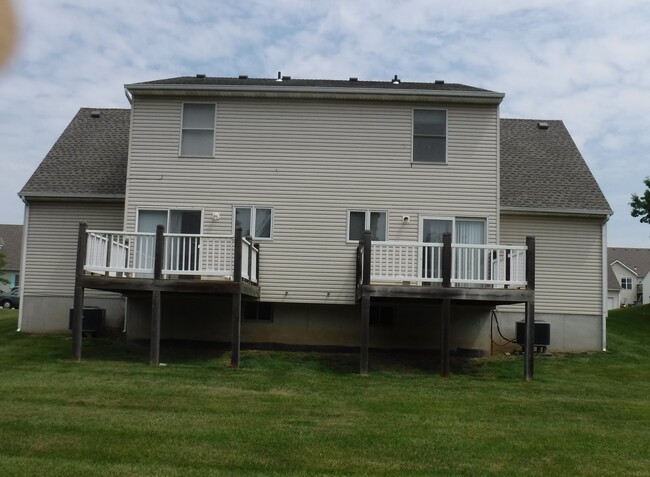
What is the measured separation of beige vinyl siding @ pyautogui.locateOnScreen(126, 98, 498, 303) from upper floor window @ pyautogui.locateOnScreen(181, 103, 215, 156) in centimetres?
18

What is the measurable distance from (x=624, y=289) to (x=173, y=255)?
200 ft

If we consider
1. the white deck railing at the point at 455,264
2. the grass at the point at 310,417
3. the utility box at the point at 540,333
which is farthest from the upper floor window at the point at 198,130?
the utility box at the point at 540,333

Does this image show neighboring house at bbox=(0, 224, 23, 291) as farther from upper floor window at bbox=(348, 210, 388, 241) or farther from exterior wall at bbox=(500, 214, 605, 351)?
exterior wall at bbox=(500, 214, 605, 351)

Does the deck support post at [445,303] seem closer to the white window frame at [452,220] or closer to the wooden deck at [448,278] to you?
the wooden deck at [448,278]

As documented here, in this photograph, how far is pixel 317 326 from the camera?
17344mm

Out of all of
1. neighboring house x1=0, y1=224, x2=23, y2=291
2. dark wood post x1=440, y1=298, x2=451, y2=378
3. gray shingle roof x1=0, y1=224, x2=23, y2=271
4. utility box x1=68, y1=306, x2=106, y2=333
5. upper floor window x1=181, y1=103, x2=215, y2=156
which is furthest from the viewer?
gray shingle roof x1=0, y1=224, x2=23, y2=271

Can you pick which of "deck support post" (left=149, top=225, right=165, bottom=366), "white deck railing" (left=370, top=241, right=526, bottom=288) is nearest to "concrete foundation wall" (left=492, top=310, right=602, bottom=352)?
"white deck railing" (left=370, top=241, right=526, bottom=288)

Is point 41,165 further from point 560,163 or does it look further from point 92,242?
point 560,163

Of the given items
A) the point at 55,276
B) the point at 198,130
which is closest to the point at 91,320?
the point at 55,276

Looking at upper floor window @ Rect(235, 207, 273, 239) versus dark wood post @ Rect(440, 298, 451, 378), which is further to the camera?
upper floor window @ Rect(235, 207, 273, 239)

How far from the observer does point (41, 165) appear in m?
20.1

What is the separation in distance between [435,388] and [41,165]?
1332 centimetres

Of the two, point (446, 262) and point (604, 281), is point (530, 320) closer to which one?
point (446, 262)

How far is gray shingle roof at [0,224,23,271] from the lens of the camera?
55.6m
